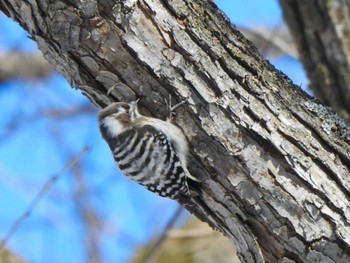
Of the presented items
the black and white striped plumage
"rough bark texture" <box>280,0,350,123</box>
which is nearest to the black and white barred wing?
the black and white striped plumage

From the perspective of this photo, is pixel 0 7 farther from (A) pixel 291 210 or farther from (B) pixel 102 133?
(A) pixel 291 210

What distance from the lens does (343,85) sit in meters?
4.20

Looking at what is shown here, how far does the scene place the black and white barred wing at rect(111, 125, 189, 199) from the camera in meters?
3.32

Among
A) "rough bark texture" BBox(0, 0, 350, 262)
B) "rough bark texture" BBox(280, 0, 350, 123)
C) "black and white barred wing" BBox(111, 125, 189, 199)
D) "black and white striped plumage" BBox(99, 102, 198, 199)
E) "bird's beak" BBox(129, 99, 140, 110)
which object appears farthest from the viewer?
"rough bark texture" BBox(280, 0, 350, 123)

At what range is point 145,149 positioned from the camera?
343cm

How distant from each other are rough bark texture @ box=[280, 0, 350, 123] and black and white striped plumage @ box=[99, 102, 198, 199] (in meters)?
1.32

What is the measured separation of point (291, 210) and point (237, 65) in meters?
0.64

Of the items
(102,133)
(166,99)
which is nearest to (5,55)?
(102,133)

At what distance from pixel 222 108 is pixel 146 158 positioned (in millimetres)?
681

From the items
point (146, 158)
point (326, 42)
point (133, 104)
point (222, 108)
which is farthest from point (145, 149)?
point (326, 42)

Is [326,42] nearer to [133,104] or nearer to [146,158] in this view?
[146,158]

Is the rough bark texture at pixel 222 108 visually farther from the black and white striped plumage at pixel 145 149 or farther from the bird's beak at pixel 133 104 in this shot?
the black and white striped plumage at pixel 145 149

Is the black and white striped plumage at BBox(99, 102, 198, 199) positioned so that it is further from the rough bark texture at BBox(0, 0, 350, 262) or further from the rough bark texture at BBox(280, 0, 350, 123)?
the rough bark texture at BBox(280, 0, 350, 123)

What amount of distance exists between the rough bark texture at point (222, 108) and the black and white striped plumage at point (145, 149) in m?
0.18
